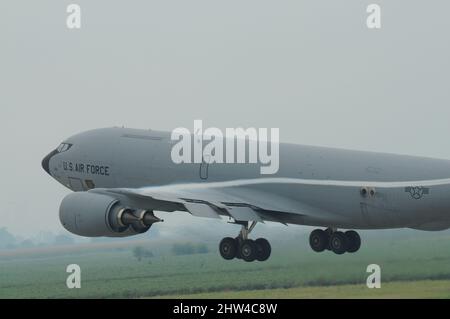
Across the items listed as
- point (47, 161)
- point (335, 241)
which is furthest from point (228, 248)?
point (47, 161)

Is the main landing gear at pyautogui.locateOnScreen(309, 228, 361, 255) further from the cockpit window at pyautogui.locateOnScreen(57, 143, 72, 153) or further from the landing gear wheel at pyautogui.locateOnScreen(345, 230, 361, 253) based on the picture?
the cockpit window at pyautogui.locateOnScreen(57, 143, 72, 153)

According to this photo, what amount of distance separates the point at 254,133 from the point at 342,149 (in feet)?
13.9

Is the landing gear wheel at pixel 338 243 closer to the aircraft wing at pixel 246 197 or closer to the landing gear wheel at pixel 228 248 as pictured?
the aircraft wing at pixel 246 197

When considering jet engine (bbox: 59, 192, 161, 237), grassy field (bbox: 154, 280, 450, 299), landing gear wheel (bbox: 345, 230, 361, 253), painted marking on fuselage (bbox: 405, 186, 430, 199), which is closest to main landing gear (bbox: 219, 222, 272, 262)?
grassy field (bbox: 154, 280, 450, 299)

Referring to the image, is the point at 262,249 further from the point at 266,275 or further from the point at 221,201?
the point at 221,201

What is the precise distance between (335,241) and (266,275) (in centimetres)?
373

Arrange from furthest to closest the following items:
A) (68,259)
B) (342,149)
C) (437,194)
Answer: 1. (68,259)
2. (342,149)
3. (437,194)

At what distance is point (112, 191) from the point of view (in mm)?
51531

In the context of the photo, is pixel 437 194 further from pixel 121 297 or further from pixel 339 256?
pixel 121 297

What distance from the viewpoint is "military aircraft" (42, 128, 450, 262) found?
164ft

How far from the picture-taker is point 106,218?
167 ft

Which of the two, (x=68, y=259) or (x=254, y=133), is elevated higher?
(x=254, y=133)

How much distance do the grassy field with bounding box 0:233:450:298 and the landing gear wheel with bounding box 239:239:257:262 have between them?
0.57 m

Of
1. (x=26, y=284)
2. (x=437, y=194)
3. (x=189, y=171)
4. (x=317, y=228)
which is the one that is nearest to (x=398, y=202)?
(x=437, y=194)
